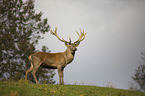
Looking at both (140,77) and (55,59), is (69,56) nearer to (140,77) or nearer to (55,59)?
(55,59)

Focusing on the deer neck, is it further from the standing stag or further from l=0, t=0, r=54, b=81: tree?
l=0, t=0, r=54, b=81: tree

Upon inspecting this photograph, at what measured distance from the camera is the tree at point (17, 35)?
16.6 metres

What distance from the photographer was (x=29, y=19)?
1798cm

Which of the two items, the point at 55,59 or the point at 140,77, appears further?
the point at 140,77

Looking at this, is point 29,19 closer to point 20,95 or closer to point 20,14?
point 20,14

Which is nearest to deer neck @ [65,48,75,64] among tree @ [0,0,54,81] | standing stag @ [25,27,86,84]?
standing stag @ [25,27,86,84]

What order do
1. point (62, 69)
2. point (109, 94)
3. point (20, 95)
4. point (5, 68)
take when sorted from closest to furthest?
point (20, 95) < point (109, 94) < point (62, 69) < point (5, 68)

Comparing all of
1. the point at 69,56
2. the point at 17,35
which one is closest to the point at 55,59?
the point at 69,56

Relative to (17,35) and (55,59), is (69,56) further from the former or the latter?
(17,35)

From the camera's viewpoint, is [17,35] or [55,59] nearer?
[55,59]

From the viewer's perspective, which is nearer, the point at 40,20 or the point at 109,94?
the point at 109,94

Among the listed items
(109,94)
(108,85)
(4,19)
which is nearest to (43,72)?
(4,19)

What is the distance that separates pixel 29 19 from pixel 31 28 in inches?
35.7

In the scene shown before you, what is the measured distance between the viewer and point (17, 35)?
1703 cm
